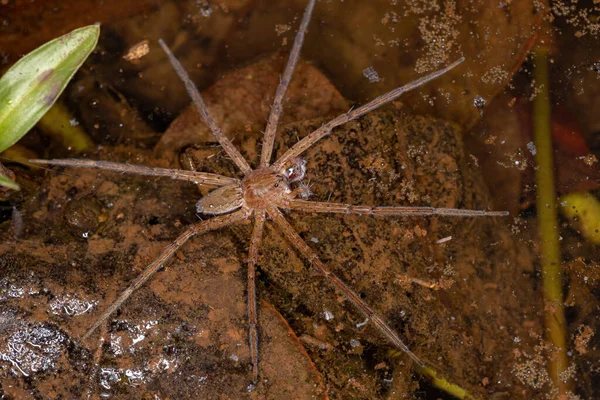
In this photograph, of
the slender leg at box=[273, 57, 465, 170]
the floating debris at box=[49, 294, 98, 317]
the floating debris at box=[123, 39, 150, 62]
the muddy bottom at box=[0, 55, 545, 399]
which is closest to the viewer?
the floating debris at box=[49, 294, 98, 317]

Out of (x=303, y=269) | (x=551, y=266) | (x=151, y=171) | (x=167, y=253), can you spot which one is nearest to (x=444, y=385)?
(x=551, y=266)

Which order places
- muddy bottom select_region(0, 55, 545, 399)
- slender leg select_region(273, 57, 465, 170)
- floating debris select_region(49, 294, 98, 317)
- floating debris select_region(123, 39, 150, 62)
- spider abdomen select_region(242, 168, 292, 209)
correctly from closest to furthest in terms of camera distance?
floating debris select_region(49, 294, 98, 317) < muddy bottom select_region(0, 55, 545, 399) < slender leg select_region(273, 57, 465, 170) < spider abdomen select_region(242, 168, 292, 209) < floating debris select_region(123, 39, 150, 62)

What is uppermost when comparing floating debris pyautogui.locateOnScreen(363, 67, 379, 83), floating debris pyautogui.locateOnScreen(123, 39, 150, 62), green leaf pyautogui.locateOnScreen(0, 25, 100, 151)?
floating debris pyautogui.locateOnScreen(123, 39, 150, 62)

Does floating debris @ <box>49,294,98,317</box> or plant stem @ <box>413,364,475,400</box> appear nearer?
floating debris @ <box>49,294,98,317</box>

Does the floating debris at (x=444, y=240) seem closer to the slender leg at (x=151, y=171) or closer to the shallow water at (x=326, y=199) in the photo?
the shallow water at (x=326, y=199)

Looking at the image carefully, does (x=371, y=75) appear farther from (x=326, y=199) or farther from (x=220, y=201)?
(x=220, y=201)

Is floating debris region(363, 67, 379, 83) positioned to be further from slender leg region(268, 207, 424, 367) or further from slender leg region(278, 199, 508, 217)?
slender leg region(268, 207, 424, 367)

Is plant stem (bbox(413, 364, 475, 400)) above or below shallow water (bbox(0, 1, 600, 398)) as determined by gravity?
below

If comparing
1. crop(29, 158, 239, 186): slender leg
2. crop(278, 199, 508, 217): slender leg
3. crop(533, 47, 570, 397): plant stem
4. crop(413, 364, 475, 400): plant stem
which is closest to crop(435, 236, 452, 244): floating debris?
crop(278, 199, 508, 217): slender leg
